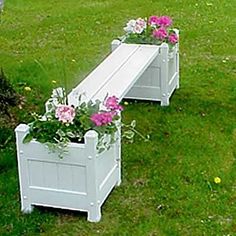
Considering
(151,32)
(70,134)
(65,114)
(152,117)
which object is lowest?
(152,117)

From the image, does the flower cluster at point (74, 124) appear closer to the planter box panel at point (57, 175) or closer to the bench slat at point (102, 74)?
the planter box panel at point (57, 175)

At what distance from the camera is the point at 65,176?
3.75 meters

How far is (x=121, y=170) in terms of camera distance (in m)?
4.46

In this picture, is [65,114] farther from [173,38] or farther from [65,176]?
[173,38]

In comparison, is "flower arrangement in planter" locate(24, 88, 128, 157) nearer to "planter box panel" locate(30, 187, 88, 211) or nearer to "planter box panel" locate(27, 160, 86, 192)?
"planter box panel" locate(27, 160, 86, 192)

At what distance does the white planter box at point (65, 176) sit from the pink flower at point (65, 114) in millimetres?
135

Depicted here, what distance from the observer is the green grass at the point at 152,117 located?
3.92 meters

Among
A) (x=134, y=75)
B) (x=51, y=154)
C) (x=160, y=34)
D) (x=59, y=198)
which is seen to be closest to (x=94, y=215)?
(x=59, y=198)

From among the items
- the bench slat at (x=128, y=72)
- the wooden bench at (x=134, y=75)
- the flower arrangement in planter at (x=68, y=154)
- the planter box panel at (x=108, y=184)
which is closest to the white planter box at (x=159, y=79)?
the wooden bench at (x=134, y=75)

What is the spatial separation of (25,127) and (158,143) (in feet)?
4.55

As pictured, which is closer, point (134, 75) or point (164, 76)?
point (134, 75)

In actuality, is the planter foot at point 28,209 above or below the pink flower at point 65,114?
below

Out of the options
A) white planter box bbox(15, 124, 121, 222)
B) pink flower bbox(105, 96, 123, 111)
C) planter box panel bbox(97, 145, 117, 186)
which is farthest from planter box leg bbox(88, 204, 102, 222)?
pink flower bbox(105, 96, 123, 111)

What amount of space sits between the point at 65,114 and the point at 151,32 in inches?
79.3
